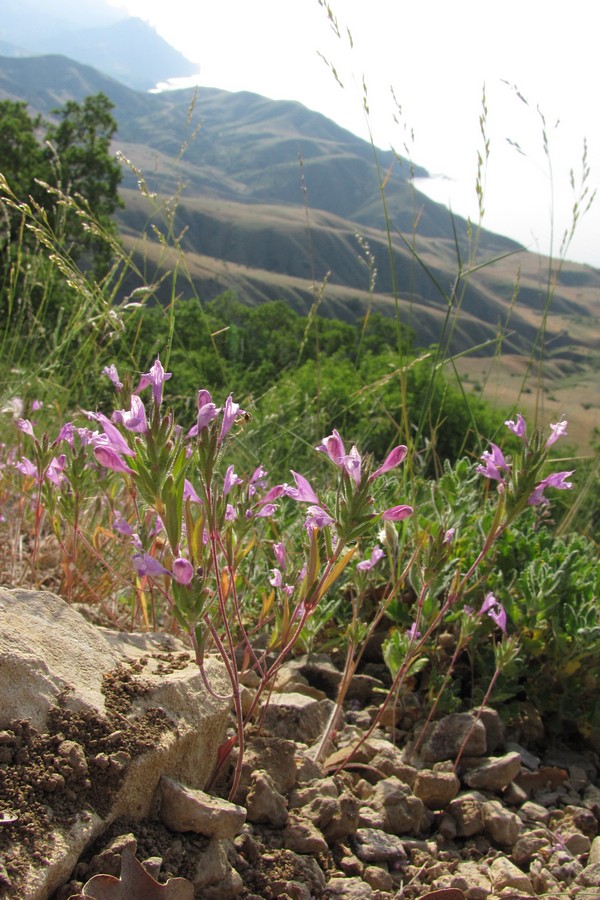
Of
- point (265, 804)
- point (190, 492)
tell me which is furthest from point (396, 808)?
point (190, 492)

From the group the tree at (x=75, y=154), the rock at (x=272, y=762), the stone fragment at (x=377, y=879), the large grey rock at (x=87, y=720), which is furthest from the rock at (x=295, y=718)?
the tree at (x=75, y=154)

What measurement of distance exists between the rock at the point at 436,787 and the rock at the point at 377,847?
22cm

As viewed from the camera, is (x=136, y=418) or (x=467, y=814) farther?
(x=467, y=814)

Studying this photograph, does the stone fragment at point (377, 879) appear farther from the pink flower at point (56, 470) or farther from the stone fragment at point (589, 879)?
the pink flower at point (56, 470)

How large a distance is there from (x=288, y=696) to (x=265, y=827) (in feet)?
1.65

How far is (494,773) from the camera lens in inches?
78.6

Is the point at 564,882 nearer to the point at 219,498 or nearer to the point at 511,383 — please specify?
the point at 219,498

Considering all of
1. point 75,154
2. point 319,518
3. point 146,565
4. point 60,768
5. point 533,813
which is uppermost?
point 75,154

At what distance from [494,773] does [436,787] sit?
0.66 feet

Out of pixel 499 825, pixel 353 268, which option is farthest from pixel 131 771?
pixel 353 268

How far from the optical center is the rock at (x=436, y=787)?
1896mm

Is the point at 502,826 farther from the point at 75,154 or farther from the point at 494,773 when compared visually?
the point at 75,154

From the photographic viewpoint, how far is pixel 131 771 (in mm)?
1353

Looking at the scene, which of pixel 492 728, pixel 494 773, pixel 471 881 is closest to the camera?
pixel 471 881
